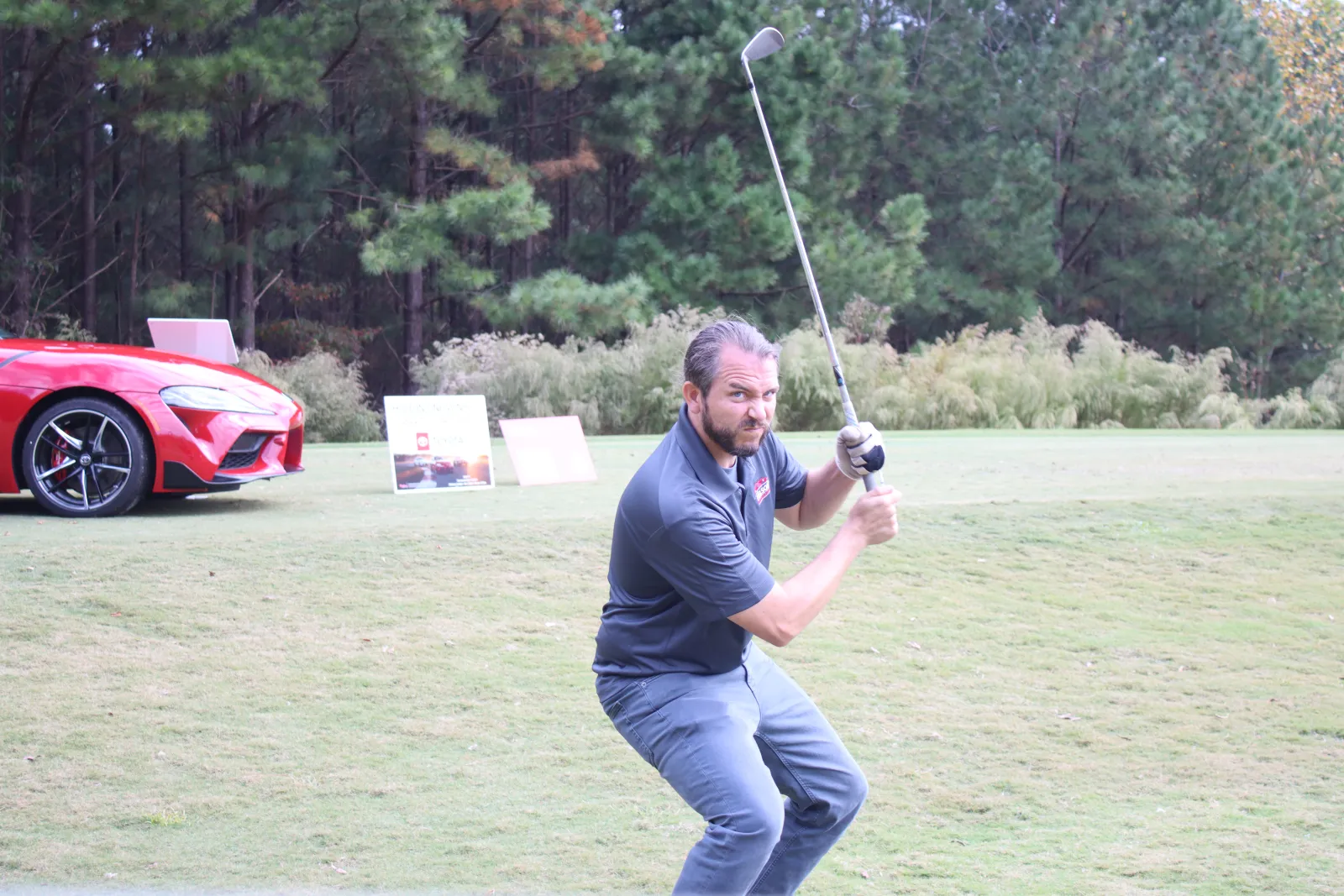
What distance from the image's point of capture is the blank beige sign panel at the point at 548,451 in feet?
37.3

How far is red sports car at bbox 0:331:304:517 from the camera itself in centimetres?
916

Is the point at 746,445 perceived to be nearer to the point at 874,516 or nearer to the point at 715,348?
the point at 715,348

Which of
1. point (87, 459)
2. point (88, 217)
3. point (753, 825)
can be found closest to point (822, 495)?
point (753, 825)

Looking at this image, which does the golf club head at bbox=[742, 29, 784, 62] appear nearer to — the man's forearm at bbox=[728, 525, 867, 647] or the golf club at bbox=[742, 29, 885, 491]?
the golf club at bbox=[742, 29, 885, 491]

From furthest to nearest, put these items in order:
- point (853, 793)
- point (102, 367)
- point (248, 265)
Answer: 1. point (248, 265)
2. point (102, 367)
3. point (853, 793)

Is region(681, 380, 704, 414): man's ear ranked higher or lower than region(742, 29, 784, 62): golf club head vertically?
lower

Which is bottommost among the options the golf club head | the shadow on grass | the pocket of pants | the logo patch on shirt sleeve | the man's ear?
the shadow on grass

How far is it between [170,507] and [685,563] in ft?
23.5

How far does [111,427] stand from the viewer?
30.3 feet

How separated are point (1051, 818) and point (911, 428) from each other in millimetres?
16918

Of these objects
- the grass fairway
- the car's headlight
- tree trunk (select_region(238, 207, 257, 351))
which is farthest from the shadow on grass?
tree trunk (select_region(238, 207, 257, 351))

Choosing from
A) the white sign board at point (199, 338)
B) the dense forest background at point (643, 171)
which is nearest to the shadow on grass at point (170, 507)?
the white sign board at point (199, 338)

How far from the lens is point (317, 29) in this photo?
92.8 feet

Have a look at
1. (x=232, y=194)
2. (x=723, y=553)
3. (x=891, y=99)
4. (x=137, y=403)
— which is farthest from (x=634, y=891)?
(x=891, y=99)
